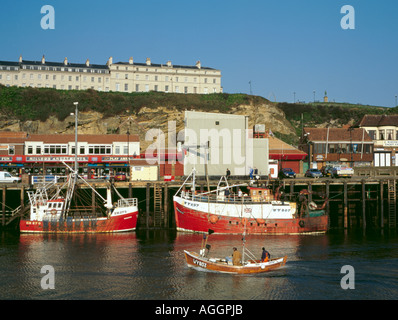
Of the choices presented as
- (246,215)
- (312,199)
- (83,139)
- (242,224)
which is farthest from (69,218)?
(312,199)

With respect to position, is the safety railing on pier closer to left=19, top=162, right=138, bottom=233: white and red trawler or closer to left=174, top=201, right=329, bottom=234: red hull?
left=19, top=162, right=138, bottom=233: white and red trawler

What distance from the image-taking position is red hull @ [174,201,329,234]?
46875 mm

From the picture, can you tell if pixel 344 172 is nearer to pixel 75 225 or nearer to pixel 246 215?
pixel 246 215

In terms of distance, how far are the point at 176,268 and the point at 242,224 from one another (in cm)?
1389

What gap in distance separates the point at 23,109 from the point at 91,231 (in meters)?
54.4

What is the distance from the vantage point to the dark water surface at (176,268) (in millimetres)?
29438

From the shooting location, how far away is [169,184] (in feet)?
171

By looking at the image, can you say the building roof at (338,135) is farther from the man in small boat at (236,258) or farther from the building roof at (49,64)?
the building roof at (49,64)

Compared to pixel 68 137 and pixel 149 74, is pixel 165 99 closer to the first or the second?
pixel 149 74

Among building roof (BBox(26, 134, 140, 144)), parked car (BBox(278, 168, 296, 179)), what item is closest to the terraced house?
building roof (BBox(26, 134, 140, 144))

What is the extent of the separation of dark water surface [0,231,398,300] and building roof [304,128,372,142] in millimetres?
32220

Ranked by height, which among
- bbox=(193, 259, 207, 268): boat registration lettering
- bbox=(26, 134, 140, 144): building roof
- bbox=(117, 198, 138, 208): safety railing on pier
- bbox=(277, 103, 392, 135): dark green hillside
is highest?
bbox=(277, 103, 392, 135): dark green hillside

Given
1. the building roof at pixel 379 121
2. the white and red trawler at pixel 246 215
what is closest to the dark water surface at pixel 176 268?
the white and red trawler at pixel 246 215
